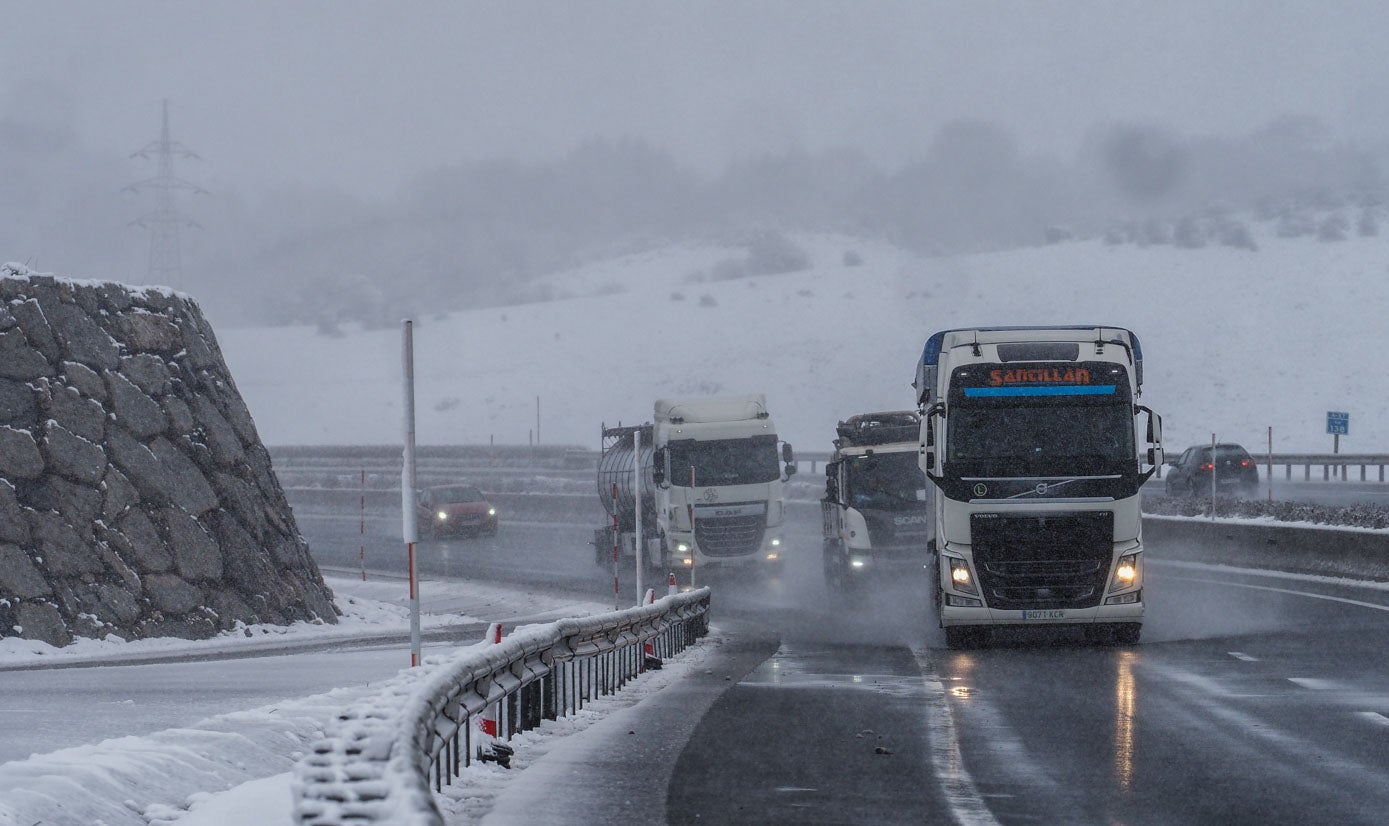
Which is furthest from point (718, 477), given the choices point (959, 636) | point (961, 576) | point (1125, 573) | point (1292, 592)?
point (1125, 573)

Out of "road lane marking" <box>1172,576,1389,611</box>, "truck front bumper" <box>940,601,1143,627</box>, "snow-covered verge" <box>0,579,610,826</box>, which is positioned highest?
"snow-covered verge" <box>0,579,610,826</box>

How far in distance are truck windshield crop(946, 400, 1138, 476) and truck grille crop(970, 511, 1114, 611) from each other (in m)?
0.52

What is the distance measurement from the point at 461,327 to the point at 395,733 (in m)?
169

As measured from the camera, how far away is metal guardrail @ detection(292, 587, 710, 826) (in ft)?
16.9

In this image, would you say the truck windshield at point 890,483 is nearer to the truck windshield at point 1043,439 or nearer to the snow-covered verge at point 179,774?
the truck windshield at point 1043,439

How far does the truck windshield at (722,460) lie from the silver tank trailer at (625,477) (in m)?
2.22

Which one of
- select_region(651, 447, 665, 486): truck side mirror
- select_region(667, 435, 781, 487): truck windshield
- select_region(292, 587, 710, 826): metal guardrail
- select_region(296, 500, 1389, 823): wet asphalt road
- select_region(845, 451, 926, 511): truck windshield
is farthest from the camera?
select_region(651, 447, 665, 486): truck side mirror

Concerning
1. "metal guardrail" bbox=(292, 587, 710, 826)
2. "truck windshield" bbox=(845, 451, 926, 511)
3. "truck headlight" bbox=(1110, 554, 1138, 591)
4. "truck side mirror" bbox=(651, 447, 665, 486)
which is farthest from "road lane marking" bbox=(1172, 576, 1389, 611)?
"metal guardrail" bbox=(292, 587, 710, 826)

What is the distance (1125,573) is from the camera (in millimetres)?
18250

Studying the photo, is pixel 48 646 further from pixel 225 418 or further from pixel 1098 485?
pixel 1098 485

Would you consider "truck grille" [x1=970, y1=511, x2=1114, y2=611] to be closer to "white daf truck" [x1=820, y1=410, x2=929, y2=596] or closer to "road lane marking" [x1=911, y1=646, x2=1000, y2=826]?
"road lane marking" [x1=911, y1=646, x2=1000, y2=826]

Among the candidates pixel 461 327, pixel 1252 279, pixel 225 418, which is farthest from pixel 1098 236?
pixel 225 418

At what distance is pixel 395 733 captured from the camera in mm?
5789

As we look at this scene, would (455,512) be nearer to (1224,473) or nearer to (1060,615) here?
(1224,473)
